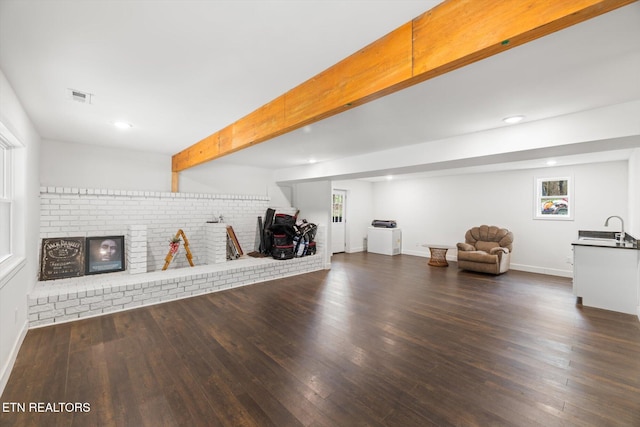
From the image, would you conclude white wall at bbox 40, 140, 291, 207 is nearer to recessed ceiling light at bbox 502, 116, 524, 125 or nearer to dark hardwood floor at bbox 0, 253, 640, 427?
dark hardwood floor at bbox 0, 253, 640, 427

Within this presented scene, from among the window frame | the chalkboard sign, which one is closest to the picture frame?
the chalkboard sign

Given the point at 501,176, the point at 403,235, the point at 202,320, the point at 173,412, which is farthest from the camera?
the point at 403,235

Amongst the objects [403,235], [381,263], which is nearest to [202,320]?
[381,263]

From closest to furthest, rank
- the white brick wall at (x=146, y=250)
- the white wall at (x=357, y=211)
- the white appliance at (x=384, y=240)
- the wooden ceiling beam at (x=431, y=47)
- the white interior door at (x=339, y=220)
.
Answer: the wooden ceiling beam at (x=431, y=47) < the white brick wall at (x=146, y=250) < the white appliance at (x=384, y=240) < the white interior door at (x=339, y=220) < the white wall at (x=357, y=211)

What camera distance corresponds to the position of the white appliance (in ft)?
26.5

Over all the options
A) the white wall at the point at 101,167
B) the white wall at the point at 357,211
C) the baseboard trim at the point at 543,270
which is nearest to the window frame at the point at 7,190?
the white wall at the point at 101,167

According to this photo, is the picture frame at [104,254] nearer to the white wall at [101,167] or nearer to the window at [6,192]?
the white wall at [101,167]

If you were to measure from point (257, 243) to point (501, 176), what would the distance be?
594 cm

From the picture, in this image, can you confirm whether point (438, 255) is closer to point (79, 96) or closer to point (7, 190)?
point (79, 96)

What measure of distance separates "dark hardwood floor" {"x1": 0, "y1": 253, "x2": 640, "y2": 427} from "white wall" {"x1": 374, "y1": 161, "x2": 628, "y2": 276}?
232 centimetres

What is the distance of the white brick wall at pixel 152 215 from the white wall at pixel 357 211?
3.10 m

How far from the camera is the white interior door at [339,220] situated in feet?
27.4

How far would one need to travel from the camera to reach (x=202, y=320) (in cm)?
329

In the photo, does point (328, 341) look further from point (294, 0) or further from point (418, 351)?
point (294, 0)
